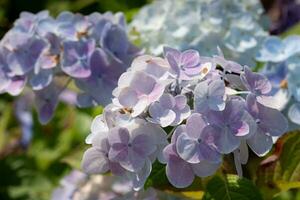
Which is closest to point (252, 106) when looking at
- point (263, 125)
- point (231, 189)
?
point (263, 125)

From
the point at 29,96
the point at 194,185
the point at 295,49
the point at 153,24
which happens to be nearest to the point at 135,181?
the point at 194,185

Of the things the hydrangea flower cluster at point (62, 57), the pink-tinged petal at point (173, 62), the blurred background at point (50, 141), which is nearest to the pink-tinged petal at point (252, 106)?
the pink-tinged petal at point (173, 62)

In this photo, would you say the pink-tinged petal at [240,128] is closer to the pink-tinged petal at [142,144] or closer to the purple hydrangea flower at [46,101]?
the pink-tinged petal at [142,144]

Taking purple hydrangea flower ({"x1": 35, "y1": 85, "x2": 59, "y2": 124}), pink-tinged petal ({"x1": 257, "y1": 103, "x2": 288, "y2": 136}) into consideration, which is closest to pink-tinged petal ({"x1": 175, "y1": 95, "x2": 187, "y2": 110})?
pink-tinged petal ({"x1": 257, "y1": 103, "x2": 288, "y2": 136})

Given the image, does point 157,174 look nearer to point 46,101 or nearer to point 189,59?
point 189,59

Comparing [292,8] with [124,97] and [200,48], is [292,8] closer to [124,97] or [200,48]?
[200,48]

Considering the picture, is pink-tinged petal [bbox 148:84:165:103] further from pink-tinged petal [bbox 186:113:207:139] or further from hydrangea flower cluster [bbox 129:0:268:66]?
hydrangea flower cluster [bbox 129:0:268:66]
